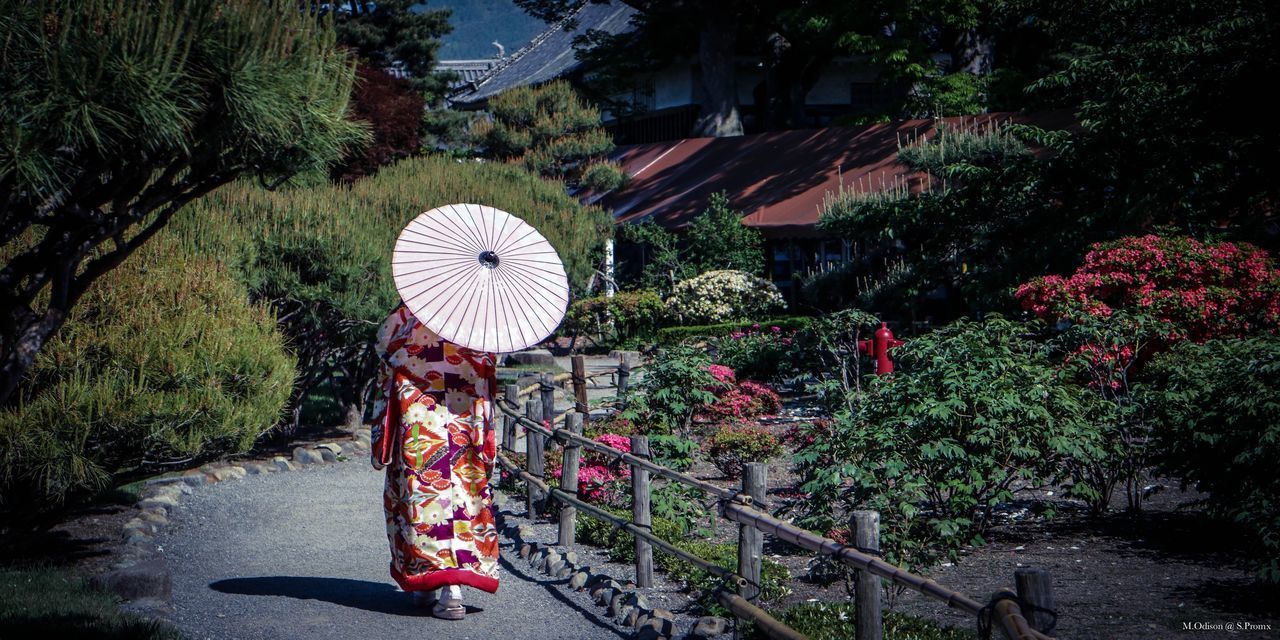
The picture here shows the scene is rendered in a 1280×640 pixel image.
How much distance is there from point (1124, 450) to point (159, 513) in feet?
24.0

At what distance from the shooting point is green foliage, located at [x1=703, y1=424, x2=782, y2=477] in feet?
31.7

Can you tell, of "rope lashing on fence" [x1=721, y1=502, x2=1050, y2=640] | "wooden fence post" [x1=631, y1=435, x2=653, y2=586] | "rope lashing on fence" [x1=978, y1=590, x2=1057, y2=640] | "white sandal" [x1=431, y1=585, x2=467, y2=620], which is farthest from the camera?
"wooden fence post" [x1=631, y1=435, x2=653, y2=586]

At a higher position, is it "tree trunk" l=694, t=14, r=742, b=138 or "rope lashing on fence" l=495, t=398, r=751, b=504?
"tree trunk" l=694, t=14, r=742, b=138

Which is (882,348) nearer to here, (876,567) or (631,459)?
(631,459)

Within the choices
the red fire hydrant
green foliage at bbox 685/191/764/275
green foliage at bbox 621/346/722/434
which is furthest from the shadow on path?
green foliage at bbox 685/191/764/275

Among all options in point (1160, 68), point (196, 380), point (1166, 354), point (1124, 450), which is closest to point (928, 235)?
point (1160, 68)

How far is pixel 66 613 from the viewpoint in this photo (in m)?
5.84

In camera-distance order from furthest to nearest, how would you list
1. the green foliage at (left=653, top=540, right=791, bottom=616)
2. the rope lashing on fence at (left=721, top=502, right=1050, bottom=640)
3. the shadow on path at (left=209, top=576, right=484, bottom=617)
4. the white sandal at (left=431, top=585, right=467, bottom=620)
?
the shadow on path at (left=209, top=576, right=484, bottom=617), the green foliage at (left=653, top=540, right=791, bottom=616), the white sandal at (left=431, top=585, right=467, bottom=620), the rope lashing on fence at (left=721, top=502, right=1050, bottom=640)

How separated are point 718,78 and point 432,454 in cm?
2231

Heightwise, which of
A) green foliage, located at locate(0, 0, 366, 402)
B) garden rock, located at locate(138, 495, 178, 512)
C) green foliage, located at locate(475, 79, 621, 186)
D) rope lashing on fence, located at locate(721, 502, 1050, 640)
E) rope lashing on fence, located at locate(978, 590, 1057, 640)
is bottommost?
garden rock, located at locate(138, 495, 178, 512)

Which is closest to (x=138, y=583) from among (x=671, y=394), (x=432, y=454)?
(x=432, y=454)

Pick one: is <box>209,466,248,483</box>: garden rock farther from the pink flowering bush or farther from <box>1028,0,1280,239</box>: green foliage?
<box>1028,0,1280,239</box>: green foliage

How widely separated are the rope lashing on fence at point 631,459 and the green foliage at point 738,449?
1.74 metres

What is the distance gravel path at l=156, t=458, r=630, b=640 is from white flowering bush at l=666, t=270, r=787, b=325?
11.4 metres
